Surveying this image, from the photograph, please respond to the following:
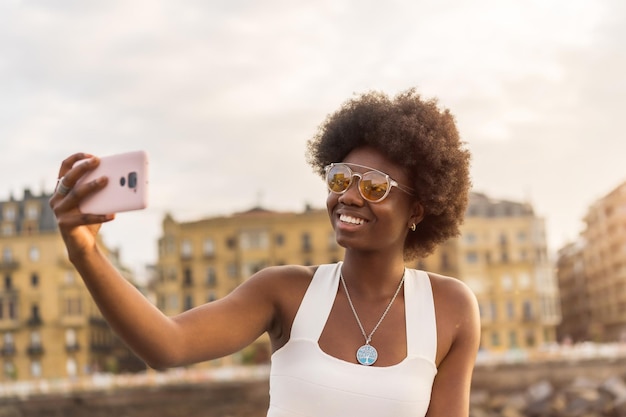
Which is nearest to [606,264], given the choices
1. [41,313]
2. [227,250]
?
[227,250]

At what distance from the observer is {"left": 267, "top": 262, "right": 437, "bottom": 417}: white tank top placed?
7.80 ft

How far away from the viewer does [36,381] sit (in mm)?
61875

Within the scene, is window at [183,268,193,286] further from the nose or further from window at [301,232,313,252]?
the nose

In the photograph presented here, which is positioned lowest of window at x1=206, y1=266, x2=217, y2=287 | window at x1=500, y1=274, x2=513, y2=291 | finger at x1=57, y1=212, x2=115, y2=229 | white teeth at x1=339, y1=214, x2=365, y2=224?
finger at x1=57, y1=212, x2=115, y2=229

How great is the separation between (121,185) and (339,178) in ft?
2.73

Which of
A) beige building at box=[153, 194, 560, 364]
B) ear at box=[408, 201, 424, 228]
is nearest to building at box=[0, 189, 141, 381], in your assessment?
beige building at box=[153, 194, 560, 364]

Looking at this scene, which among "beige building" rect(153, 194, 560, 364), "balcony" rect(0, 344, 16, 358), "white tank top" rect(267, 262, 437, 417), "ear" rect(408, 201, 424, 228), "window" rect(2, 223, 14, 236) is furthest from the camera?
"window" rect(2, 223, 14, 236)

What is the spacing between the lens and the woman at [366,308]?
238 cm

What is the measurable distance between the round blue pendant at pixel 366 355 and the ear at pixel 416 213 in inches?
17.7

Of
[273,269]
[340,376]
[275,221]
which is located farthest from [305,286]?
[275,221]

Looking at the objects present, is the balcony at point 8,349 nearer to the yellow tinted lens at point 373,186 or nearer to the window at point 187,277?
the window at point 187,277

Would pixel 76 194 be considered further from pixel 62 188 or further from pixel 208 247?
pixel 208 247

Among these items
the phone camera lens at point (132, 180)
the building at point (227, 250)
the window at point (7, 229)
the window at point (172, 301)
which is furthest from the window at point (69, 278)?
the phone camera lens at point (132, 180)

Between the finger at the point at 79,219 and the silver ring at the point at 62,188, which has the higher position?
the silver ring at the point at 62,188
